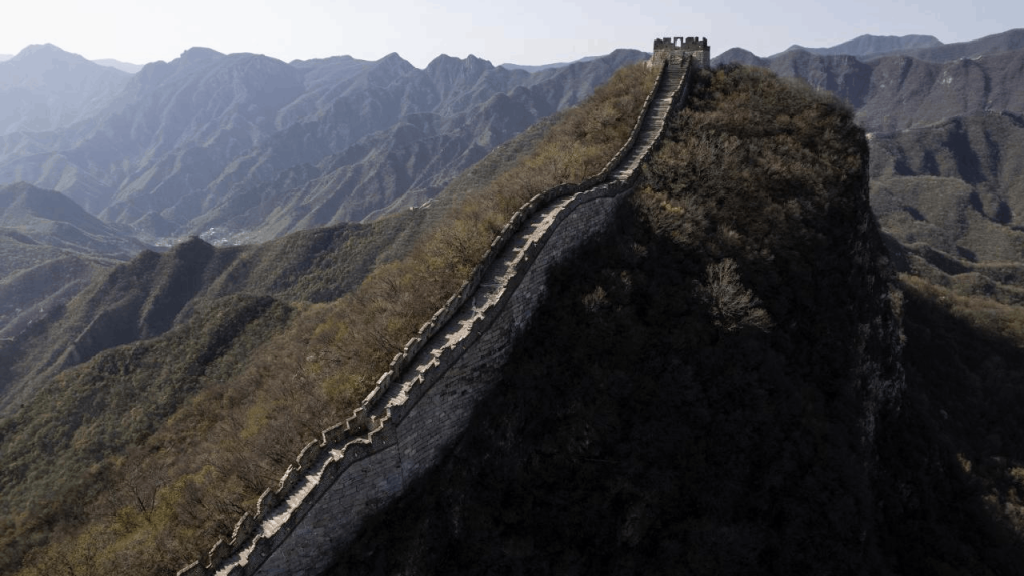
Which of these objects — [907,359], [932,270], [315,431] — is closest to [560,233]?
[315,431]

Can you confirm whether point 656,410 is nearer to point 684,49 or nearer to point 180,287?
point 684,49

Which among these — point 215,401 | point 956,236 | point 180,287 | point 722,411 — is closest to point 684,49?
point 722,411

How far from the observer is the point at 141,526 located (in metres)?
22.8

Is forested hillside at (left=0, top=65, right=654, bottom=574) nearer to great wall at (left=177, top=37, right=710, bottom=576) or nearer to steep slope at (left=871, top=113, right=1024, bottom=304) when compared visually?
great wall at (left=177, top=37, right=710, bottom=576)

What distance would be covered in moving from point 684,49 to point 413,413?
3836 centimetres

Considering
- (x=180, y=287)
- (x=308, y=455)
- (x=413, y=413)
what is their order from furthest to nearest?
(x=180, y=287) < (x=413, y=413) < (x=308, y=455)

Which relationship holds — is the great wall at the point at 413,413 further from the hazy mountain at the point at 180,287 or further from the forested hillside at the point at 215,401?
the hazy mountain at the point at 180,287

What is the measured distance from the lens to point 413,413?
1908 cm

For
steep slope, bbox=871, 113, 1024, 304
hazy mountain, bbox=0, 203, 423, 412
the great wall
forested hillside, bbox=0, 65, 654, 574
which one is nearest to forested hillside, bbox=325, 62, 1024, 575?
the great wall

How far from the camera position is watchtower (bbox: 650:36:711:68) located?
45.7 m

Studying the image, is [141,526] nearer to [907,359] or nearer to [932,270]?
[907,359]

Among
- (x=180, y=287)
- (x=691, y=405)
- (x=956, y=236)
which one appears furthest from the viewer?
(x=956, y=236)

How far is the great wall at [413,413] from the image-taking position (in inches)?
656

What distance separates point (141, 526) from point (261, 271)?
8080 cm
